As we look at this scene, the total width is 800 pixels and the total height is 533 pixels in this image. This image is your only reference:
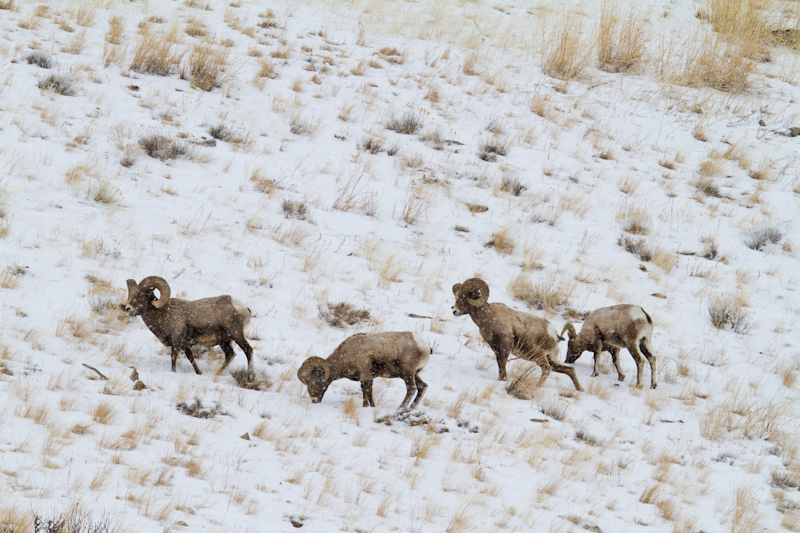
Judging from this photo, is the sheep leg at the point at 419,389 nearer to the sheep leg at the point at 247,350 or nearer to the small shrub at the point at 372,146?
the sheep leg at the point at 247,350

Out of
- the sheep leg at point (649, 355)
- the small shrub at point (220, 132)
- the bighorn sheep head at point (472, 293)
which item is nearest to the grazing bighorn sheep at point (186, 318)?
the bighorn sheep head at point (472, 293)

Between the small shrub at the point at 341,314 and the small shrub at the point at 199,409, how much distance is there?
248 cm

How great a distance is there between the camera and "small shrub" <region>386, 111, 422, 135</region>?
14.9 m

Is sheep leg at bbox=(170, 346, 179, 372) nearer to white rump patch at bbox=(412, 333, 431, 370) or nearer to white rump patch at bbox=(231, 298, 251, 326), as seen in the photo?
white rump patch at bbox=(231, 298, 251, 326)

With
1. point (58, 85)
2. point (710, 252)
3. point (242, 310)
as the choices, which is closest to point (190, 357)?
point (242, 310)

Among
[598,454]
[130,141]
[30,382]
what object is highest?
[130,141]

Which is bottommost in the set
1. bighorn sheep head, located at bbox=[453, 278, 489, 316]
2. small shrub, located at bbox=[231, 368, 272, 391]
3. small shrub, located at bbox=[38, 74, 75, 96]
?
small shrub, located at bbox=[231, 368, 272, 391]

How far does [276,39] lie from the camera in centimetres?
1684

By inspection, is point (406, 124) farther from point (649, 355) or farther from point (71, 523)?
point (71, 523)

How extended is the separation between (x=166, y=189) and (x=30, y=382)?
206 inches

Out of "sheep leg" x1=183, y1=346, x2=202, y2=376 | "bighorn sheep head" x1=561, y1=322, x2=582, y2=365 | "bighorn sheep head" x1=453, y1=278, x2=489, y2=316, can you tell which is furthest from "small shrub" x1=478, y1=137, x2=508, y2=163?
"sheep leg" x1=183, y1=346, x2=202, y2=376

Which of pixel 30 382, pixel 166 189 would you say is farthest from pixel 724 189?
pixel 30 382

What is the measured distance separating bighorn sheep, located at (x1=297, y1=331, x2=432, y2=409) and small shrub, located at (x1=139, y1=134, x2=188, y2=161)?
6001 mm

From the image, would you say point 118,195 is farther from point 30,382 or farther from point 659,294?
point 659,294
